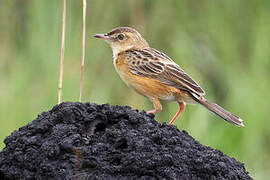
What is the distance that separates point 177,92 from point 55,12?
253cm

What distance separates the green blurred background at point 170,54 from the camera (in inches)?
336

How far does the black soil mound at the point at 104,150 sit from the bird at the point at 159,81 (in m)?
2.50

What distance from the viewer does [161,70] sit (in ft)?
24.9

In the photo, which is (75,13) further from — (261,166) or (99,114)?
(99,114)

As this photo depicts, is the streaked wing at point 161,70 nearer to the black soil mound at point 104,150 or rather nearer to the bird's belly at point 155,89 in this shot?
the bird's belly at point 155,89

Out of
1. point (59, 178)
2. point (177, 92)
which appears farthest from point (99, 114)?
point (177, 92)

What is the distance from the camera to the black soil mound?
13.8ft

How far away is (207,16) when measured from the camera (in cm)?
999

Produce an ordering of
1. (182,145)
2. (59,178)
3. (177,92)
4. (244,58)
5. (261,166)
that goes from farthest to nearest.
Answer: (244,58) < (261,166) < (177,92) < (182,145) < (59,178)

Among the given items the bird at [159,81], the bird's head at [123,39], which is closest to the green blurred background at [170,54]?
the bird's head at [123,39]

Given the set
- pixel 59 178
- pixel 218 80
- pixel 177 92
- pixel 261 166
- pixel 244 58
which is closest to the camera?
pixel 59 178

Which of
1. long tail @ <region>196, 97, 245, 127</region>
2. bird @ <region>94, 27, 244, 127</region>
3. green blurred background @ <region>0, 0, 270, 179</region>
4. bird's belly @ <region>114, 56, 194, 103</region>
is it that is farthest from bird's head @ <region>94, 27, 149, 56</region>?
long tail @ <region>196, 97, 245, 127</region>

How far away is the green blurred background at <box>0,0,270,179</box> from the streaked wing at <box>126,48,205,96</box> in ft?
3.42

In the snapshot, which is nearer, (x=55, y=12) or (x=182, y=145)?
(x=182, y=145)
